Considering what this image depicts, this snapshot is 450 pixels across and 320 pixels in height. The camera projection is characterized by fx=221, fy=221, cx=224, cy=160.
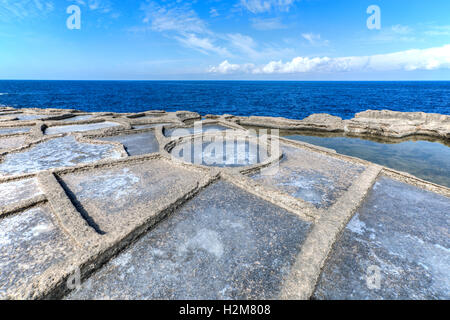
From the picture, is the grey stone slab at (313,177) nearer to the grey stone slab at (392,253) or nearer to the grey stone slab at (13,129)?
the grey stone slab at (392,253)

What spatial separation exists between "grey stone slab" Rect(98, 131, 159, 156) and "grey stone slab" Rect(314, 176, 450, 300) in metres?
10.1

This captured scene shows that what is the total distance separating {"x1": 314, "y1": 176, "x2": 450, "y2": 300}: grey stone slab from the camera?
4465 millimetres

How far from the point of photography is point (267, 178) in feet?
30.0

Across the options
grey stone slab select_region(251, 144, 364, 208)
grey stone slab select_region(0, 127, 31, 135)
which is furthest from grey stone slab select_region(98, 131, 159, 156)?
grey stone slab select_region(0, 127, 31, 135)

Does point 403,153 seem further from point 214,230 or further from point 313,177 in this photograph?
point 214,230

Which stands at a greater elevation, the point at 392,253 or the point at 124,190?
the point at 124,190

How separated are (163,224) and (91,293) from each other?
2.28 metres

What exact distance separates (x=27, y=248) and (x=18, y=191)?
3.37 metres

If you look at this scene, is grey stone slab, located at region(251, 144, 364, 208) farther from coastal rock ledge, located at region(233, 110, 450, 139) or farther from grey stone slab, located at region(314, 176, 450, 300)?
coastal rock ledge, located at region(233, 110, 450, 139)

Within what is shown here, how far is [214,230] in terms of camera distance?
5.95m

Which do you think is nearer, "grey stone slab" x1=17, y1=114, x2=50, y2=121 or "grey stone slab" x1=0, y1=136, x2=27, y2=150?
"grey stone slab" x1=0, y1=136, x2=27, y2=150

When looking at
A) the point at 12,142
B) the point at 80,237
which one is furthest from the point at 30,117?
the point at 80,237
